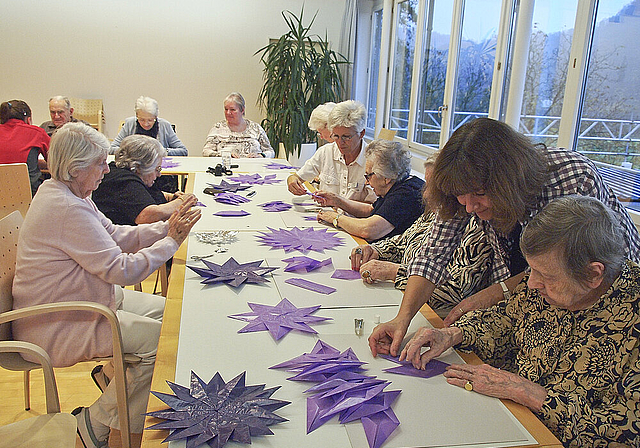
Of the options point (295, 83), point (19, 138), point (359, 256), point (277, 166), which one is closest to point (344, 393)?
point (359, 256)

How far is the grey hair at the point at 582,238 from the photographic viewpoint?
4.23ft

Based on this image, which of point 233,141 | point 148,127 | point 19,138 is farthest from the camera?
point 233,141

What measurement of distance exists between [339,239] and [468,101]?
2707 millimetres

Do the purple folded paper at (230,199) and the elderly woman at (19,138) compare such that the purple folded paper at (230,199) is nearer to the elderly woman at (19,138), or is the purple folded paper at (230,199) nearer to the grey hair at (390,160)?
the grey hair at (390,160)

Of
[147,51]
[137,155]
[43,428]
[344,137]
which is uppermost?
[147,51]

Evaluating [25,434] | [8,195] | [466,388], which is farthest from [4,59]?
[466,388]

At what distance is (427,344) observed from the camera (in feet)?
5.06

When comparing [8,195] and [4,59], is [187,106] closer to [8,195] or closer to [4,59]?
[4,59]

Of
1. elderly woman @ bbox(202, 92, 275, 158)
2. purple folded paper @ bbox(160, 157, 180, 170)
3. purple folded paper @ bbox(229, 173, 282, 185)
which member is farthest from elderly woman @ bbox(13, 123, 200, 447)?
elderly woman @ bbox(202, 92, 275, 158)

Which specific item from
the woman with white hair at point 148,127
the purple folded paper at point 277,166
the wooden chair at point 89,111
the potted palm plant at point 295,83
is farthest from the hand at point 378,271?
the wooden chair at point 89,111

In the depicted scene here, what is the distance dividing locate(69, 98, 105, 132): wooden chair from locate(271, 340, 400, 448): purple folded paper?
6672 millimetres

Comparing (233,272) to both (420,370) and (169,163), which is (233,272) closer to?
(420,370)

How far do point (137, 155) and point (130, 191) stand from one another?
211 millimetres

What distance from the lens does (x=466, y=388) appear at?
1.37m
